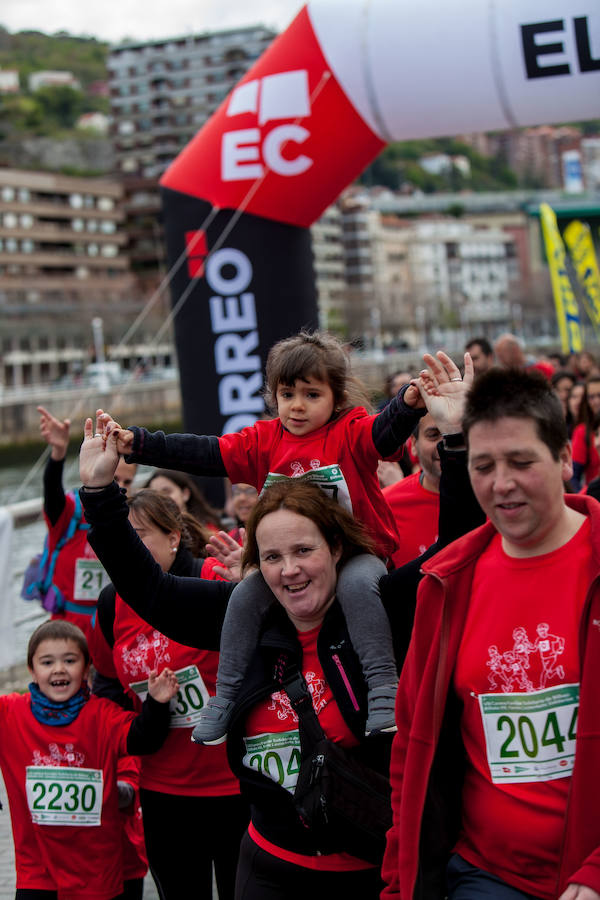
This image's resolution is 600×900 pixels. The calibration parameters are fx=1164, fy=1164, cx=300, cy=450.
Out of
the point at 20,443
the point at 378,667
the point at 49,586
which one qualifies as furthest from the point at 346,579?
the point at 20,443

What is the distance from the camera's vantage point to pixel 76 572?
218 inches

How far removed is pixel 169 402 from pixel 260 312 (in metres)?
48.9

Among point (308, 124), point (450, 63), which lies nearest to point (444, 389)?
point (450, 63)

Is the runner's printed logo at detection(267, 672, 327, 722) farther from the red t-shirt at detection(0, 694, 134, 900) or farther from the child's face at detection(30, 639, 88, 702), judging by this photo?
the child's face at detection(30, 639, 88, 702)

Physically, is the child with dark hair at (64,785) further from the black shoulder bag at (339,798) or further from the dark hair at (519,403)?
the dark hair at (519,403)

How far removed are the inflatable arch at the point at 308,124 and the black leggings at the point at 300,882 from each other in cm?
548

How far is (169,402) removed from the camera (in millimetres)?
56750

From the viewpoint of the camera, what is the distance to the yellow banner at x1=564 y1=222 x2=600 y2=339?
Answer: 1794 centimetres

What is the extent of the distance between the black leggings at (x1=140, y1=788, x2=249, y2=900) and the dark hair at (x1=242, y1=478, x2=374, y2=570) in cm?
105

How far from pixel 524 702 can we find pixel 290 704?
28.3 inches

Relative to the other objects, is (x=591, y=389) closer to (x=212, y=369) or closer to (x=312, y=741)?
(x=212, y=369)

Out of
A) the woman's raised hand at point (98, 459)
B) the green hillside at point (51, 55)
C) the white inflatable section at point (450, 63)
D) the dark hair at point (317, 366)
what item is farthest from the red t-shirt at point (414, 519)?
the green hillside at point (51, 55)

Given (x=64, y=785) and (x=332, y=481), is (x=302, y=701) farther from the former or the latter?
(x=64, y=785)

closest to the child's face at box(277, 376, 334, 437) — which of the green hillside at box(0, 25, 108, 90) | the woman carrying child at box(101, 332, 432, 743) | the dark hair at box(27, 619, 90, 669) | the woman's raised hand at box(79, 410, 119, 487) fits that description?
the woman carrying child at box(101, 332, 432, 743)
